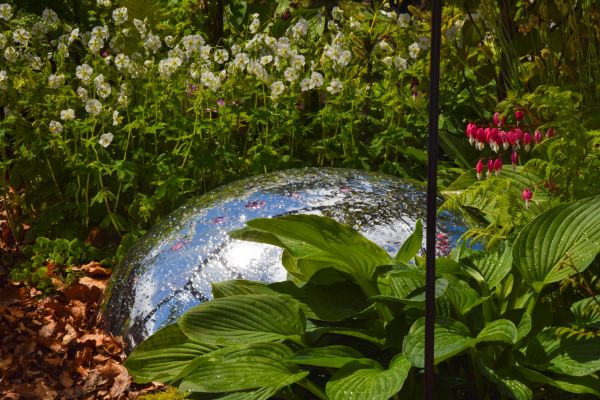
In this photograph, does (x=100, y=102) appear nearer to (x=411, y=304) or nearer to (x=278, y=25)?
(x=278, y=25)

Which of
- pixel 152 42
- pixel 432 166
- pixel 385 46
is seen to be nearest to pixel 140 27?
pixel 152 42

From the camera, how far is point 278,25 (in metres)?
6.09

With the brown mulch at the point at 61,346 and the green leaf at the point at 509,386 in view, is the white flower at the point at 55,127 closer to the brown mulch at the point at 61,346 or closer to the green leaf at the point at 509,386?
the brown mulch at the point at 61,346

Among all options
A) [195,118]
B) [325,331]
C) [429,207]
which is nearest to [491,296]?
[325,331]

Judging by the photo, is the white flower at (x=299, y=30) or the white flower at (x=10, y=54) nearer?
the white flower at (x=10, y=54)

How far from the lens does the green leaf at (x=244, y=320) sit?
9.62ft

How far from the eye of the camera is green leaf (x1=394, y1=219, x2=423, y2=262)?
302cm

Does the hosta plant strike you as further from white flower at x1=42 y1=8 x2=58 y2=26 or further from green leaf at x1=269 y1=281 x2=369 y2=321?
white flower at x1=42 y1=8 x2=58 y2=26

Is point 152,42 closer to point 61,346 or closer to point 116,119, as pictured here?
point 116,119

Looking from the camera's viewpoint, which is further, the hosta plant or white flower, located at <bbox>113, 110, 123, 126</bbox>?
white flower, located at <bbox>113, 110, 123, 126</bbox>

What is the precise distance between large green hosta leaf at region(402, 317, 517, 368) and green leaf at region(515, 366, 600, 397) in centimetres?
12

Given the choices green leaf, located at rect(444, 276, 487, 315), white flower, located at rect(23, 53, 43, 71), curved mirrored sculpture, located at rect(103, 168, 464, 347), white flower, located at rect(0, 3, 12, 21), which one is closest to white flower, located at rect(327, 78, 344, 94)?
curved mirrored sculpture, located at rect(103, 168, 464, 347)

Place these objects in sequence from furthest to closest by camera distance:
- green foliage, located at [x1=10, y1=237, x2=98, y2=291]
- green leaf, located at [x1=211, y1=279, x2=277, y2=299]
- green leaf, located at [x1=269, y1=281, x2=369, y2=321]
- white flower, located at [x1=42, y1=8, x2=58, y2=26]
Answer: white flower, located at [x1=42, y1=8, x2=58, y2=26], green foliage, located at [x1=10, y1=237, x2=98, y2=291], green leaf, located at [x1=211, y1=279, x2=277, y2=299], green leaf, located at [x1=269, y1=281, x2=369, y2=321]

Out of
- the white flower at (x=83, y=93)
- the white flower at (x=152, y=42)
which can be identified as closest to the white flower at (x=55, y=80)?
the white flower at (x=83, y=93)
